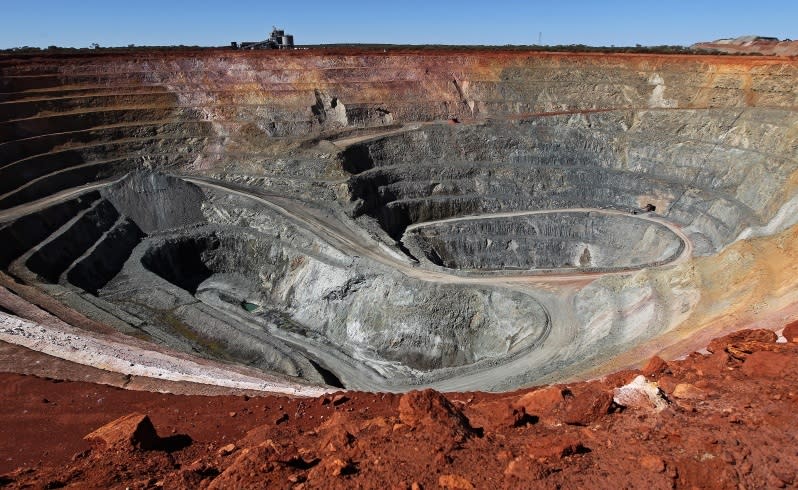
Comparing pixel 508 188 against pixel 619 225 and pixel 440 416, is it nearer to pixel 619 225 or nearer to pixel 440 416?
pixel 619 225

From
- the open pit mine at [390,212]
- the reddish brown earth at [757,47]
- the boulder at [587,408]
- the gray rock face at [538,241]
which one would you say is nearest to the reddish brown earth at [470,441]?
the boulder at [587,408]

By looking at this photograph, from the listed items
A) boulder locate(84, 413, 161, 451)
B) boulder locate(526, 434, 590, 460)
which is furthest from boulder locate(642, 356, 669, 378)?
boulder locate(84, 413, 161, 451)

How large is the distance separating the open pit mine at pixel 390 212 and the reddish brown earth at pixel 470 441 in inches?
308

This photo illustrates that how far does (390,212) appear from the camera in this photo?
55.2 m

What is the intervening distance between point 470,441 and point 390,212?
147ft

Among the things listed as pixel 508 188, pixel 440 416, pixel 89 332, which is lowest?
pixel 89 332

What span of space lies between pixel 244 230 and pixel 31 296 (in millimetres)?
19333

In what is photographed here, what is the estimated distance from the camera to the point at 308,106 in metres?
64.9

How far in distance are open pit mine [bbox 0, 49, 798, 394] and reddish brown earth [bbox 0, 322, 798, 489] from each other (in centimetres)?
781

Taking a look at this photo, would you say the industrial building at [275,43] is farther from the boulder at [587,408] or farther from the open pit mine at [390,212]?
the boulder at [587,408]

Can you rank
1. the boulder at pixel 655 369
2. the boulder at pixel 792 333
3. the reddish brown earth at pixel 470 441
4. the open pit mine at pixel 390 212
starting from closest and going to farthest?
the reddish brown earth at pixel 470 441, the boulder at pixel 655 369, the boulder at pixel 792 333, the open pit mine at pixel 390 212

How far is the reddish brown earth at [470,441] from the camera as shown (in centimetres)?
986

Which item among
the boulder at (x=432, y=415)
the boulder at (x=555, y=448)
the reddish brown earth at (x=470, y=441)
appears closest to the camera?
the reddish brown earth at (x=470, y=441)

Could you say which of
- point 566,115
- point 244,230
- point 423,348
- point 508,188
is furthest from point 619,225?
point 244,230
